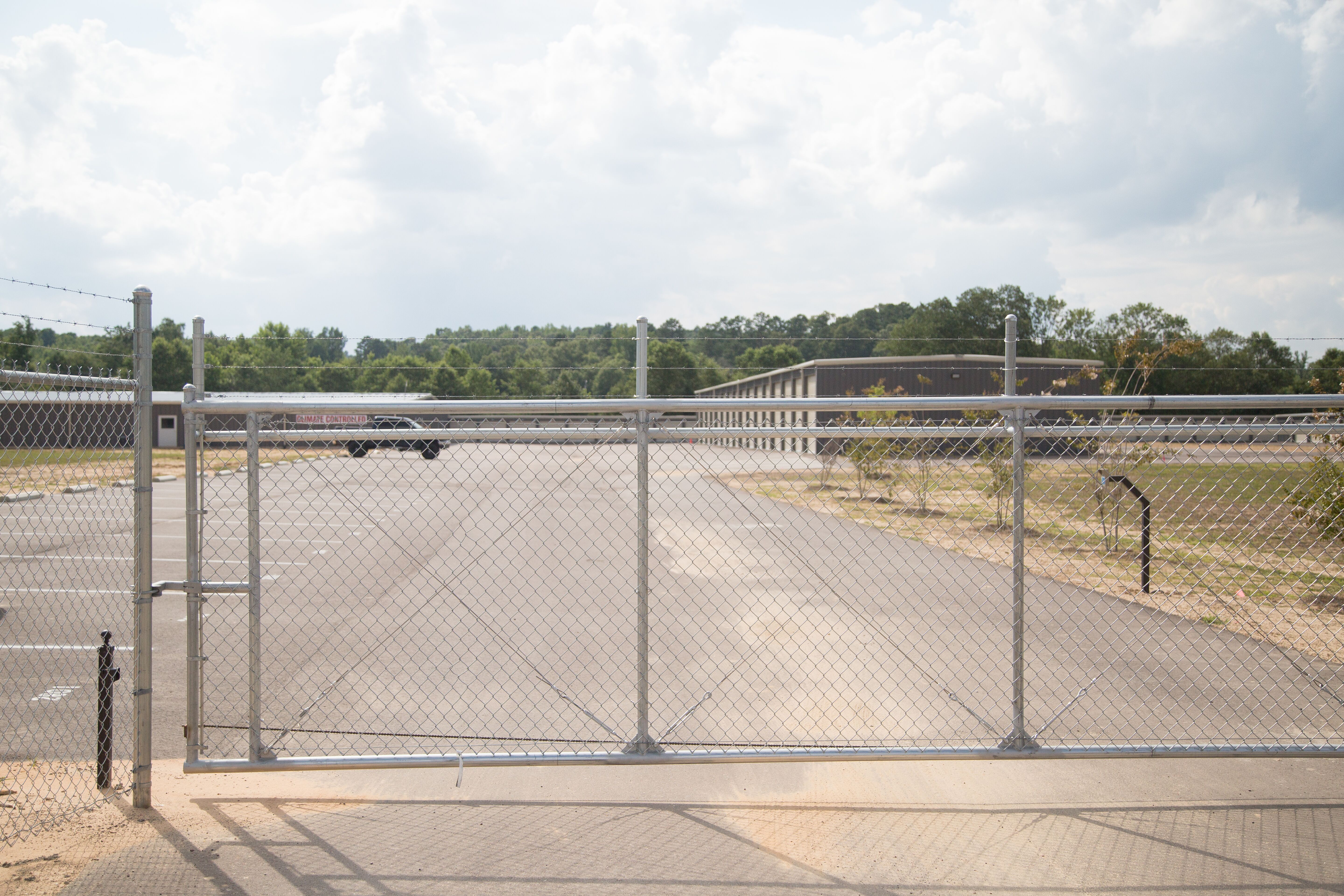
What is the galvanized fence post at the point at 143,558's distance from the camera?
398 cm

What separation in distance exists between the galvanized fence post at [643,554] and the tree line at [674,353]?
2.51m

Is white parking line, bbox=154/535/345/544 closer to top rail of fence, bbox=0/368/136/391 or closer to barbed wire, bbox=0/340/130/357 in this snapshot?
barbed wire, bbox=0/340/130/357

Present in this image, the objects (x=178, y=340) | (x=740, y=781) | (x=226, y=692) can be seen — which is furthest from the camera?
(x=178, y=340)

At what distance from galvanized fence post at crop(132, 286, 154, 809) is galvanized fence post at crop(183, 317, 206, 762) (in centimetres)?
16

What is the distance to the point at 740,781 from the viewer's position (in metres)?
4.45

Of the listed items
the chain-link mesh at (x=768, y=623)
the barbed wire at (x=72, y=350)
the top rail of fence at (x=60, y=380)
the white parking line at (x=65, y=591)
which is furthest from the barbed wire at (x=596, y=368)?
the white parking line at (x=65, y=591)

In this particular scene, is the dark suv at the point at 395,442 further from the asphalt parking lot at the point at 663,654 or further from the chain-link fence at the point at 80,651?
the chain-link fence at the point at 80,651

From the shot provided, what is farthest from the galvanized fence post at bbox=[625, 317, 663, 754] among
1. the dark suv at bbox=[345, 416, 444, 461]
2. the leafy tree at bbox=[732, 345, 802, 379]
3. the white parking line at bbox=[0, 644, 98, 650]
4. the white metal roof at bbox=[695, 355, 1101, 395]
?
the leafy tree at bbox=[732, 345, 802, 379]

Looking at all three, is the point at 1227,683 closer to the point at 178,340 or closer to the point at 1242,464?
the point at 1242,464

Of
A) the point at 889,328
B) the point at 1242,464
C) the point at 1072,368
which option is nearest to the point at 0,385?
the point at 1242,464

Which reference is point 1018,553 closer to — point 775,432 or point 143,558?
point 775,432

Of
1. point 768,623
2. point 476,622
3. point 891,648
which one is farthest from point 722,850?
point 476,622

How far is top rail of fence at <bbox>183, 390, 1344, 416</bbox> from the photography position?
404 centimetres

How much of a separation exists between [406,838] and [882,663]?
423 centimetres
